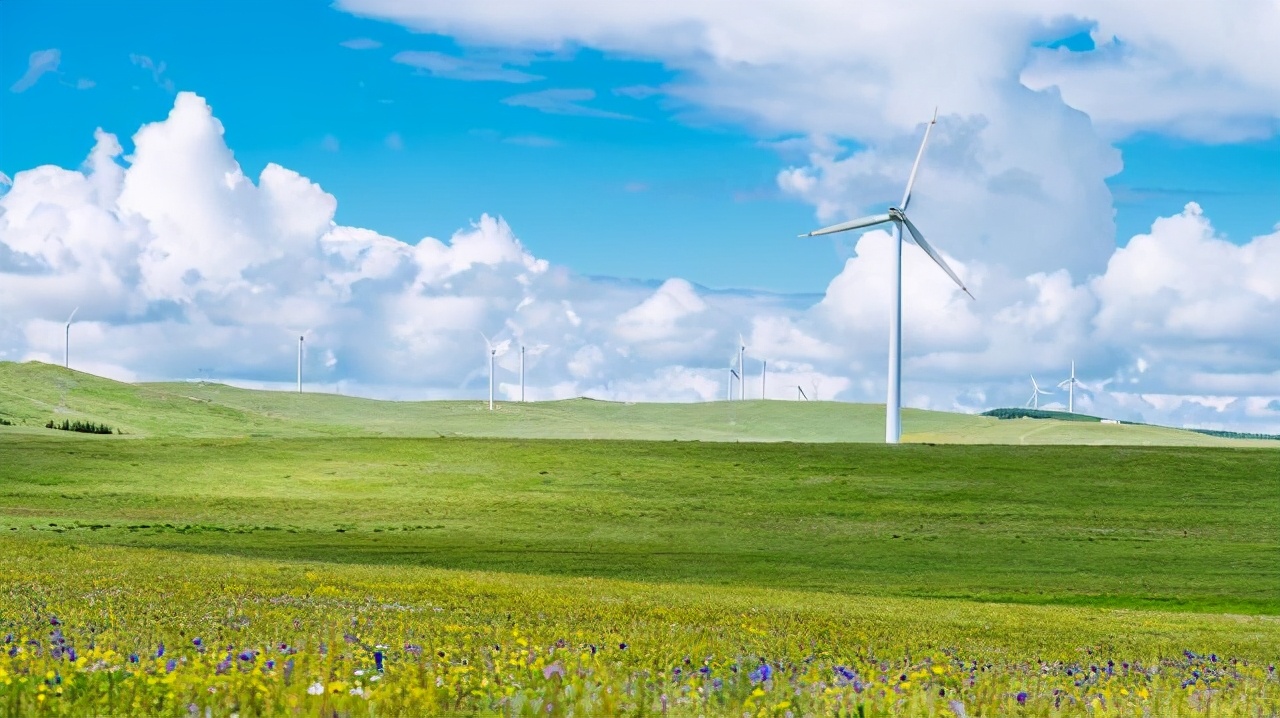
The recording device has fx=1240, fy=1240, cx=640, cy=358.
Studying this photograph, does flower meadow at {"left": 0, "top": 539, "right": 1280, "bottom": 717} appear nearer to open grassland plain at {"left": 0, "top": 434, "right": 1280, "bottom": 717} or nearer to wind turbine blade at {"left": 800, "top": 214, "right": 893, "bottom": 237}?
open grassland plain at {"left": 0, "top": 434, "right": 1280, "bottom": 717}

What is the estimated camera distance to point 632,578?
37.7m

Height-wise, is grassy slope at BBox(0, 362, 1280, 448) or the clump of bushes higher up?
grassy slope at BBox(0, 362, 1280, 448)

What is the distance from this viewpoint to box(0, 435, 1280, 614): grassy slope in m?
42.5

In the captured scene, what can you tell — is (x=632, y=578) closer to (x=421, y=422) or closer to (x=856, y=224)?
(x=856, y=224)

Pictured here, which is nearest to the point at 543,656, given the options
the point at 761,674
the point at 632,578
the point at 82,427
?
the point at 761,674

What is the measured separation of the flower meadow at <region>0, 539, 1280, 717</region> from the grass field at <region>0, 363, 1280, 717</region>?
2.2 inches

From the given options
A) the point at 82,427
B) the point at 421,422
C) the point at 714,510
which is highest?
the point at 421,422

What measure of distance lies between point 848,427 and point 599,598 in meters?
170

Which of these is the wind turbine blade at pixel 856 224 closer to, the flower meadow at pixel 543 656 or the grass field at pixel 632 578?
the grass field at pixel 632 578

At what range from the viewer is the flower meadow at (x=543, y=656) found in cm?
841

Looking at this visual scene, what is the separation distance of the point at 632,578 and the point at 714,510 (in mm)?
24054

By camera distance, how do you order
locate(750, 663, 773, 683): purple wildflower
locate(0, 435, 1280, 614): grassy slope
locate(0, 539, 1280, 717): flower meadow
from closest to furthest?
locate(0, 539, 1280, 717): flower meadow < locate(750, 663, 773, 683): purple wildflower < locate(0, 435, 1280, 614): grassy slope

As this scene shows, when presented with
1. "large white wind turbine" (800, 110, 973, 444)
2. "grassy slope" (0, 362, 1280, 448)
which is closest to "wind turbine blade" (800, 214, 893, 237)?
"large white wind turbine" (800, 110, 973, 444)

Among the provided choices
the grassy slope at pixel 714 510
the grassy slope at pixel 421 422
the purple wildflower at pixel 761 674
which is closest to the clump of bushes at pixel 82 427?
the grassy slope at pixel 421 422
